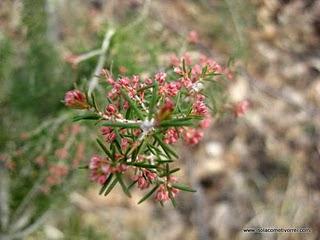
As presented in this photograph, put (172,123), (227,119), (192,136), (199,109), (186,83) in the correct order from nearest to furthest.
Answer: (172,123), (199,109), (186,83), (192,136), (227,119)

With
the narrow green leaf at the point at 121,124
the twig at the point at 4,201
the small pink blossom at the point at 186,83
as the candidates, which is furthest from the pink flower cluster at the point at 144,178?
the twig at the point at 4,201

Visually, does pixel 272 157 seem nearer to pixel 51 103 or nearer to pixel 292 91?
pixel 292 91

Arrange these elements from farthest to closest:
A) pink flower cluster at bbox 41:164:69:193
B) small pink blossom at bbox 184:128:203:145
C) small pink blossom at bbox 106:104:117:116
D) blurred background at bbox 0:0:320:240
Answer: blurred background at bbox 0:0:320:240, pink flower cluster at bbox 41:164:69:193, small pink blossom at bbox 184:128:203:145, small pink blossom at bbox 106:104:117:116

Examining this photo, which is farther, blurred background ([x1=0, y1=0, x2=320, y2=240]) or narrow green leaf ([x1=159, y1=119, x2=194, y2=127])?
blurred background ([x1=0, y1=0, x2=320, y2=240])

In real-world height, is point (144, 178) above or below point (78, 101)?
below

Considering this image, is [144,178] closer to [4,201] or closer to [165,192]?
[165,192]

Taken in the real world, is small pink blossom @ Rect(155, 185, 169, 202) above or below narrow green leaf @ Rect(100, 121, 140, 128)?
below

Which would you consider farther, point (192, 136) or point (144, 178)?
point (192, 136)

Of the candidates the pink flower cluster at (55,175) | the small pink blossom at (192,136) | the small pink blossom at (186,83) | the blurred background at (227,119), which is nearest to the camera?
the small pink blossom at (186,83)

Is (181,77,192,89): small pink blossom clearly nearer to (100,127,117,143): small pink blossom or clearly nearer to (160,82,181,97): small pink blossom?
(160,82,181,97): small pink blossom

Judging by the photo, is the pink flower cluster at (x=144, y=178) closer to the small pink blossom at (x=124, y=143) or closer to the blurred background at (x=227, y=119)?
the small pink blossom at (x=124, y=143)

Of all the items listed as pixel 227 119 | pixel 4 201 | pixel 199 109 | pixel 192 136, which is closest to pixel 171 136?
pixel 199 109

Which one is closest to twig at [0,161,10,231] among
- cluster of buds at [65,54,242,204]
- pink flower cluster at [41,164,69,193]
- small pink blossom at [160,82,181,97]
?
pink flower cluster at [41,164,69,193]

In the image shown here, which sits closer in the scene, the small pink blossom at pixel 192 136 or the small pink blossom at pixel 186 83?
the small pink blossom at pixel 186 83
